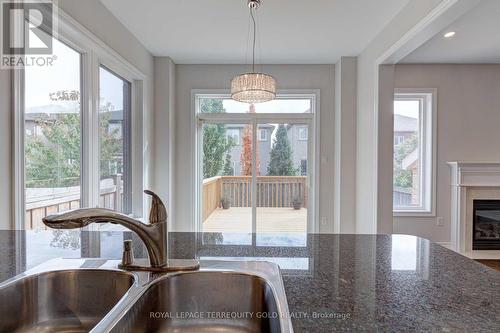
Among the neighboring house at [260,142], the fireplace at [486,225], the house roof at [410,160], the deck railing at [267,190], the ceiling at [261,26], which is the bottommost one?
the fireplace at [486,225]

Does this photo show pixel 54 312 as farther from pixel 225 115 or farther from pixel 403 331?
pixel 225 115

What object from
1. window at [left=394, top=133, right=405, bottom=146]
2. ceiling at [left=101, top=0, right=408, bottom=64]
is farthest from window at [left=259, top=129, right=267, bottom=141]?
window at [left=394, top=133, right=405, bottom=146]

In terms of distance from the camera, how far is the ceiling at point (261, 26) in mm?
2734

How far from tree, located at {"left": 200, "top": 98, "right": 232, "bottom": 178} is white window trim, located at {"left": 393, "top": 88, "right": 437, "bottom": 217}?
8.41 feet

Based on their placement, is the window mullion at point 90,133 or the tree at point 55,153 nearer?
the tree at point 55,153

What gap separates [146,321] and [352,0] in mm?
2849

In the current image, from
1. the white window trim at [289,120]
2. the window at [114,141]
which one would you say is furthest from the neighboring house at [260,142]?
the window at [114,141]

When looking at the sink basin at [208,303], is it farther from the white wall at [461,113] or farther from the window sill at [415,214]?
the white wall at [461,113]

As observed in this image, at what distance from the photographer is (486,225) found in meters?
4.36

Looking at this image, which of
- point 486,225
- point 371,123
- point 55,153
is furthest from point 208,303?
point 486,225

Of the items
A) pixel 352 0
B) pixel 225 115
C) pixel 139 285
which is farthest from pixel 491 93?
pixel 139 285

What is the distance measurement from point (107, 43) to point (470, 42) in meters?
3.96

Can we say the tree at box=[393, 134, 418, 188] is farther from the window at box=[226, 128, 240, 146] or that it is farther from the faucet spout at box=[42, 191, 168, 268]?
the faucet spout at box=[42, 191, 168, 268]

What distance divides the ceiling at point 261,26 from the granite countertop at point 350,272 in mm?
2217
